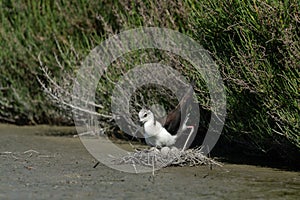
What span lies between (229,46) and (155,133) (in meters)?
1.01

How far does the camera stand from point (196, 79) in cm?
685

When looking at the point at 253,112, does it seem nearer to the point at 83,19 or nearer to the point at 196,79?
the point at 196,79

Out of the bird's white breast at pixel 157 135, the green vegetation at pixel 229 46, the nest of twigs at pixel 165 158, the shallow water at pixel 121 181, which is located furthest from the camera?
the bird's white breast at pixel 157 135

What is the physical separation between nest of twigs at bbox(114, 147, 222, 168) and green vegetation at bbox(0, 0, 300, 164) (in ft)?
1.47

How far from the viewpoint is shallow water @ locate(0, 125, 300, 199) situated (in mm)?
5383

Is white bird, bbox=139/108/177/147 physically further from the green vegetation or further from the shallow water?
the green vegetation

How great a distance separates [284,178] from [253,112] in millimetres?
703

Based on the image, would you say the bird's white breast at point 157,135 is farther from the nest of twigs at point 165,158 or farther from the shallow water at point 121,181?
the shallow water at point 121,181

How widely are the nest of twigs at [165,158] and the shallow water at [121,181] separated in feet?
0.22

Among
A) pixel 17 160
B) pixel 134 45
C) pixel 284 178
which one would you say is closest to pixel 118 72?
pixel 134 45

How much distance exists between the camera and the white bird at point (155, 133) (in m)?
6.49

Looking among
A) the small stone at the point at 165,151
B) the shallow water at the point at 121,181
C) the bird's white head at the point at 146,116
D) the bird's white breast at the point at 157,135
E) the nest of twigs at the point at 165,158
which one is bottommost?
the shallow water at the point at 121,181

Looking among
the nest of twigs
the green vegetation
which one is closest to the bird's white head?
the nest of twigs

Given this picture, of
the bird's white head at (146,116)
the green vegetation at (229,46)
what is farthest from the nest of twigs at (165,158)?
the green vegetation at (229,46)
